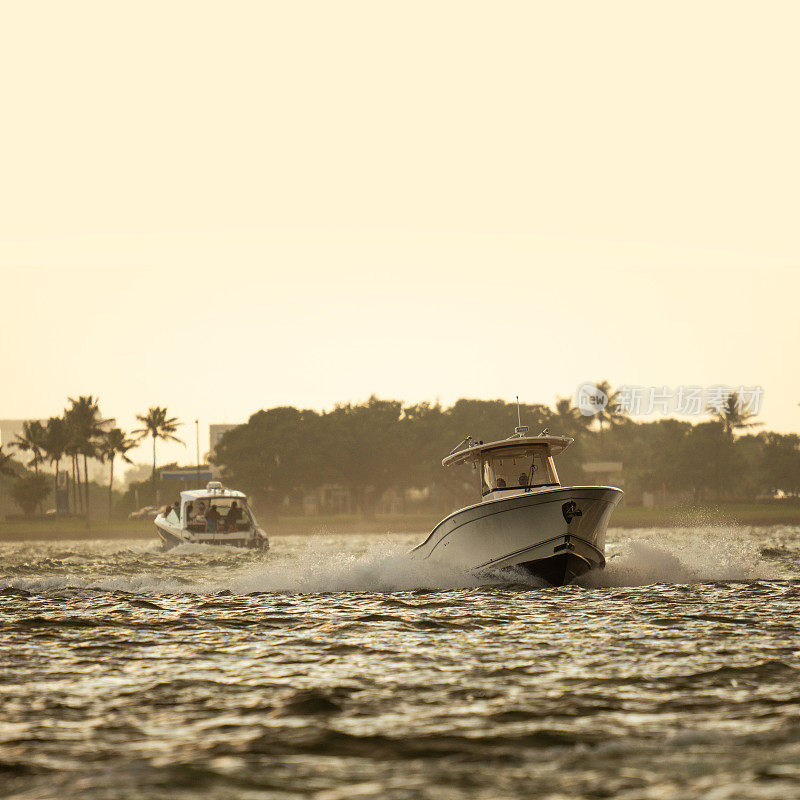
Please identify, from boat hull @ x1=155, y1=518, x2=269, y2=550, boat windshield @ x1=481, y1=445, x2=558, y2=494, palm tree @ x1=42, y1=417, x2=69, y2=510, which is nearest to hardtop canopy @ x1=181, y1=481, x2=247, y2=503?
boat hull @ x1=155, y1=518, x2=269, y2=550

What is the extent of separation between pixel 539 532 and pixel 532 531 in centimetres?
13

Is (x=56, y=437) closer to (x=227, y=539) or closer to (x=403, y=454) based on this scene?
(x=403, y=454)

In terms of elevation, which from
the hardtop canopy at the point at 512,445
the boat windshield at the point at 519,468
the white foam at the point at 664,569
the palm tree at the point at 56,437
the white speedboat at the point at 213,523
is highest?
the palm tree at the point at 56,437

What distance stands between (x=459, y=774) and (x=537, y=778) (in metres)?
0.46

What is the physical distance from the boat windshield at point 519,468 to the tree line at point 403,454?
66386 millimetres

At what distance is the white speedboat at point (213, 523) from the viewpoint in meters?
36.2

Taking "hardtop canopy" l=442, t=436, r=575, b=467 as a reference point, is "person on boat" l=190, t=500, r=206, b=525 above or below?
below

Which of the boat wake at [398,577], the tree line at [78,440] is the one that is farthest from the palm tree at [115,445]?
the boat wake at [398,577]

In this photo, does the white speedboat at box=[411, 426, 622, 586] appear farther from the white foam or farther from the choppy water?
the choppy water

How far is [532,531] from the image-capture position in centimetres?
1734

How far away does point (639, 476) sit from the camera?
4350 inches

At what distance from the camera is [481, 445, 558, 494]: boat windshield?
1956 cm

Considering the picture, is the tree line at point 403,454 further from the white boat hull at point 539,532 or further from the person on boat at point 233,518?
the white boat hull at point 539,532

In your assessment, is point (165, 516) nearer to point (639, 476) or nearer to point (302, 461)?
point (302, 461)
